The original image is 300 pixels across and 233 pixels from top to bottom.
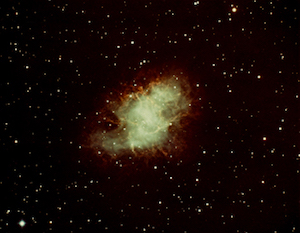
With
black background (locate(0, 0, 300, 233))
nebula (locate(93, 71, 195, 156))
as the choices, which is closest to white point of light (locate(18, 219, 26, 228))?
black background (locate(0, 0, 300, 233))

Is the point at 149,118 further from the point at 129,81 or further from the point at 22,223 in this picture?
the point at 22,223

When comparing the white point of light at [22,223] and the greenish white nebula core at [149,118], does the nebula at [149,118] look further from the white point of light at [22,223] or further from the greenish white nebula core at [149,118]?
the white point of light at [22,223]

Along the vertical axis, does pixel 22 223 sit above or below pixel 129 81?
below

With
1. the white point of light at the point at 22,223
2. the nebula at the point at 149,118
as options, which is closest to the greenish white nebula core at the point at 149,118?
the nebula at the point at 149,118

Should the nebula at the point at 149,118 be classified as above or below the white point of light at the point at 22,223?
above

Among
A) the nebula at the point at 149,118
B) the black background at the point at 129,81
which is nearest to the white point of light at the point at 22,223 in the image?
the black background at the point at 129,81

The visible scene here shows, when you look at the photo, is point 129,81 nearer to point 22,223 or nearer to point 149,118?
point 149,118

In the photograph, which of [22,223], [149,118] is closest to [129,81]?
[149,118]

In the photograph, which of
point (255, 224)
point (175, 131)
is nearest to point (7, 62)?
point (175, 131)
